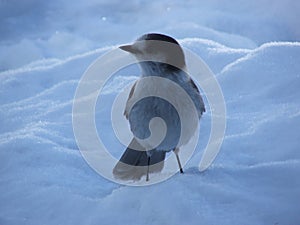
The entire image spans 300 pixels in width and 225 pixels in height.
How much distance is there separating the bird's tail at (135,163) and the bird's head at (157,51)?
703 mm

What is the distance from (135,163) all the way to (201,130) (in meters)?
0.76

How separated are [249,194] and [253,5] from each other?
18.9 ft

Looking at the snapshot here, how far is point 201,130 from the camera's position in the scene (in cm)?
416

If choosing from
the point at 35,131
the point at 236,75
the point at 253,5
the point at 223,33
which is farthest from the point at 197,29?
the point at 35,131

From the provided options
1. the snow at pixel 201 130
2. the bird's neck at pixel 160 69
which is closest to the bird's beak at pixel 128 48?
the bird's neck at pixel 160 69

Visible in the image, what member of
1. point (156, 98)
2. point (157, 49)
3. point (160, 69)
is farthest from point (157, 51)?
point (156, 98)

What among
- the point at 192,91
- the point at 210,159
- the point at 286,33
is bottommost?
the point at 210,159

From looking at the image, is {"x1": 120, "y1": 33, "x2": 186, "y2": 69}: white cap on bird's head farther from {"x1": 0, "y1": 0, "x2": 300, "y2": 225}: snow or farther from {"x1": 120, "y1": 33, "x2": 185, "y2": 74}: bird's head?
{"x1": 0, "y1": 0, "x2": 300, "y2": 225}: snow

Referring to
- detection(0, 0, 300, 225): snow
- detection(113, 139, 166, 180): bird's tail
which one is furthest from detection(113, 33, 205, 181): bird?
detection(0, 0, 300, 225): snow

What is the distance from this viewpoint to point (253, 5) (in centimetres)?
798

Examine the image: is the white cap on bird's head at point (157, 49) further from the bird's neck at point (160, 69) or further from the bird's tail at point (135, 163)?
the bird's tail at point (135, 163)

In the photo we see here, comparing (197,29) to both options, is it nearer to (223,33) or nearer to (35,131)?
(223,33)

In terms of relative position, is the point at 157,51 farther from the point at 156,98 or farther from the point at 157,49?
the point at 156,98

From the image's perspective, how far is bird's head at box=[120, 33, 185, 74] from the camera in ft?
11.3
